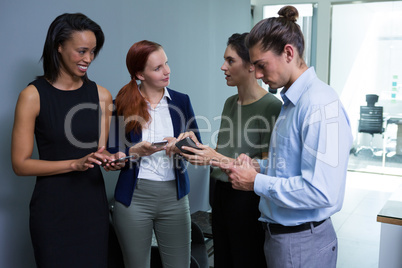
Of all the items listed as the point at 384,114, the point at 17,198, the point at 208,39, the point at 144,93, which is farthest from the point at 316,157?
the point at 384,114

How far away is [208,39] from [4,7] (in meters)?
2.48

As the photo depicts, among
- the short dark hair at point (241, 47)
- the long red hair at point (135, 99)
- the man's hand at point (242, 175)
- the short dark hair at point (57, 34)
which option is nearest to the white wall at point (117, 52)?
the short dark hair at point (57, 34)

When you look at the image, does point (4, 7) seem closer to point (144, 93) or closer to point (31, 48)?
point (31, 48)

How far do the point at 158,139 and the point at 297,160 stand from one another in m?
0.91

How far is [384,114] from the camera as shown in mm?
6969

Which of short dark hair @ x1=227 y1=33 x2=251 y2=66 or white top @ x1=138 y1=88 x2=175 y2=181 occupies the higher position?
short dark hair @ x1=227 y1=33 x2=251 y2=66

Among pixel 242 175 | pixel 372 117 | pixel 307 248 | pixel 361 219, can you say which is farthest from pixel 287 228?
pixel 372 117

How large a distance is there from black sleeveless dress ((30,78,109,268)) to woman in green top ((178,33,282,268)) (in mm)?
480

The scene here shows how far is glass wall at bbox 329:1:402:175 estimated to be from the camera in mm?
6812

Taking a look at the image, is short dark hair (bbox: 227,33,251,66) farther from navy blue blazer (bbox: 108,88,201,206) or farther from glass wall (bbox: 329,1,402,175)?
glass wall (bbox: 329,1,402,175)

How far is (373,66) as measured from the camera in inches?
274

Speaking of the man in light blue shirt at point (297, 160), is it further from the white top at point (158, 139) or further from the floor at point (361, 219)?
the floor at point (361, 219)

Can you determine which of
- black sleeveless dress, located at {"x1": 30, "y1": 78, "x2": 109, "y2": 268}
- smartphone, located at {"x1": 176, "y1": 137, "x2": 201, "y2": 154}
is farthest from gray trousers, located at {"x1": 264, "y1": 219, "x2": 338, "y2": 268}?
black sleeveless dress, located at {"x1": 30, "y1": 78, "x2": 109, "y2": 268}

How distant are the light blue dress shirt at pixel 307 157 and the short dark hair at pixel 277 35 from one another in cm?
12
